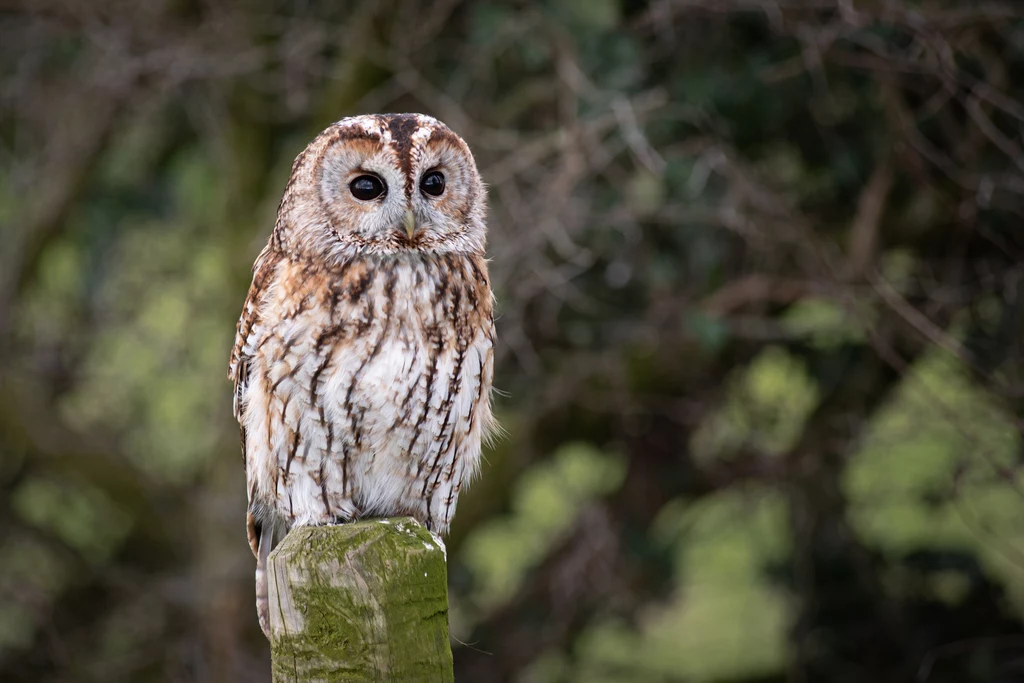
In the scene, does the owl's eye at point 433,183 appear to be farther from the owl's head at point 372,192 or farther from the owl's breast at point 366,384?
the owl's breast at point 366,384

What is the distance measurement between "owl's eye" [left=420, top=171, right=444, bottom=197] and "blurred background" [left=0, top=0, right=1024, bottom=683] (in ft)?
4.21

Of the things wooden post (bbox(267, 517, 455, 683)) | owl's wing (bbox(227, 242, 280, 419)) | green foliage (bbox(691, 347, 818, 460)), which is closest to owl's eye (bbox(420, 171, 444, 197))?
owl's wing (bbox(227, 242, 280, 419))

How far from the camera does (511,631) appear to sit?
16.5ft

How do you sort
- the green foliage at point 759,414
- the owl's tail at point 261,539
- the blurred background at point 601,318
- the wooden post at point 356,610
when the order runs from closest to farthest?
the wooden post at point 356,610
the owl's tail at point 261,539
the blurred background at point 601,318
the green foliage at point 759,414

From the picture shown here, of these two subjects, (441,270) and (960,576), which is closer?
(441,270)

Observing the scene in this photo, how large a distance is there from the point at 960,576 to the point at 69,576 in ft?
13.8

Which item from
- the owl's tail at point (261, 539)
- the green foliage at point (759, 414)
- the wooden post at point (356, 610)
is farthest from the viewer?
the green foliage at point (759, 414)

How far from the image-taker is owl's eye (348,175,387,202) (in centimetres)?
253

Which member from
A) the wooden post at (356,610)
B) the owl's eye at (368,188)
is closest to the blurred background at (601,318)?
the owl's eye at (368,188)

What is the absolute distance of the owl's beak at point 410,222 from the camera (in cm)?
247

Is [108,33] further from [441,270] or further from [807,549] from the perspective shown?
[807,549]

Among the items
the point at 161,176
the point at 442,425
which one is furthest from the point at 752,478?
the point at 161,176

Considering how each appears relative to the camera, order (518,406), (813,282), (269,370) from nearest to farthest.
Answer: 1. (269,370)
2. (813,282)
3. (518,406)

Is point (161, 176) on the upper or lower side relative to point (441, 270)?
upper
